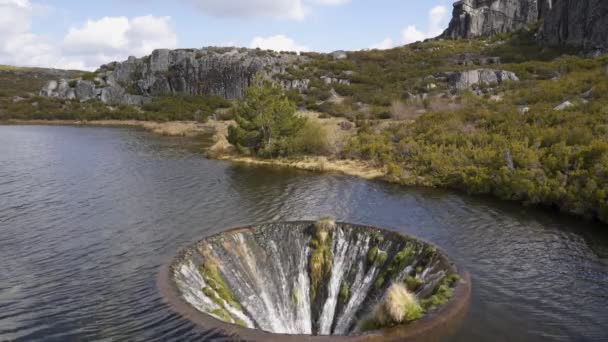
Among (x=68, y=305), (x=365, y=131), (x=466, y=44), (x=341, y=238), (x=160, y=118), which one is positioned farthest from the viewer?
(x=466, y=44)

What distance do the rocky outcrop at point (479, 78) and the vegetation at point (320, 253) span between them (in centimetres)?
5189

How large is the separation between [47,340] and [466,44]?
353ft

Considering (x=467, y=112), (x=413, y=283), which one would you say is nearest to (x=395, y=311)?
(x=413, y=283)

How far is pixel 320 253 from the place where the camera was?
71.8 ft

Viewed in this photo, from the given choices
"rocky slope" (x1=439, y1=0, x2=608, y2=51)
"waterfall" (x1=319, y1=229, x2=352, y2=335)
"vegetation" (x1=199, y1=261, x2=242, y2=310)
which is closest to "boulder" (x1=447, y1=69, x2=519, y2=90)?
"rocky slope" (x1=439, y1=0, x2=608, y2=51)

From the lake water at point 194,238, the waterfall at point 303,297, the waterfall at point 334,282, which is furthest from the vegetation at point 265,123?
the waterfall at point 303,297

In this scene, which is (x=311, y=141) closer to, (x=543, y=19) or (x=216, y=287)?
(x=216, y=287)

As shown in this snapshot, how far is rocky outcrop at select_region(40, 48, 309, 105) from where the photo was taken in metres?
106

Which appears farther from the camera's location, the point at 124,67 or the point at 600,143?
the point at 124,67

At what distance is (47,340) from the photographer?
45.8 feet

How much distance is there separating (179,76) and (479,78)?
242 ft

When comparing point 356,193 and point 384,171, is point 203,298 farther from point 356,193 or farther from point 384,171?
point 384,171

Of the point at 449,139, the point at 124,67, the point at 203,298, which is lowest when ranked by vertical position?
the point at 203,298

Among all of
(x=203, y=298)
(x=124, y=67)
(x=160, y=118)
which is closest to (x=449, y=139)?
(x=203, y=298)
